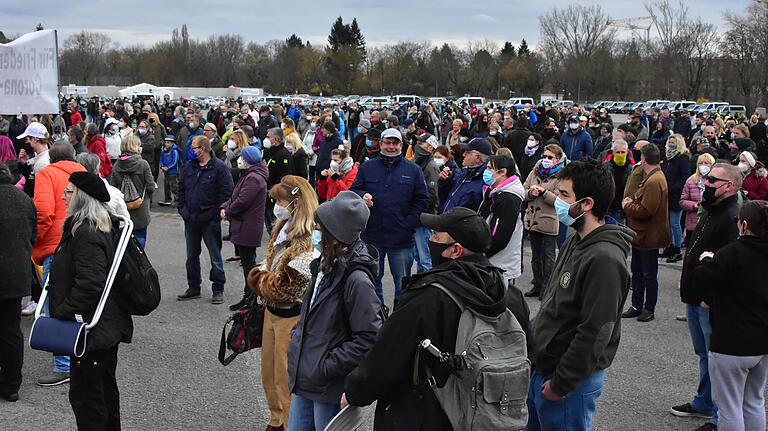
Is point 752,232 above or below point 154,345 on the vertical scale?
above

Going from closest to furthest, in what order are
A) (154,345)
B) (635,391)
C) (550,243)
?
1. (635,391)
2. (154,345)
3. (550,243)

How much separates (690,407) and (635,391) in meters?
0.54

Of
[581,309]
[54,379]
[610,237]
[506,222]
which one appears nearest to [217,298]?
[54,379]

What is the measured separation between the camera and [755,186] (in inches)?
367

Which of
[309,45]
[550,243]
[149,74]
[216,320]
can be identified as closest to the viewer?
[216,320]

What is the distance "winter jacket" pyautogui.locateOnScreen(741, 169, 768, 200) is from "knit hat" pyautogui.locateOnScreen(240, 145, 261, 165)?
6004mm

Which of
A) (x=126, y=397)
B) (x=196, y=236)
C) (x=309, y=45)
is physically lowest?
(x=126, y=397)

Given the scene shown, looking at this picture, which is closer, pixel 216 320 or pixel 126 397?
pixel 126 397

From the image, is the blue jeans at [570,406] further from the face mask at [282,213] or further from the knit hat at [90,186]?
the knit hat at [90,186]

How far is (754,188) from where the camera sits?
9312mm

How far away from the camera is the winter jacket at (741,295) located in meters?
4.34

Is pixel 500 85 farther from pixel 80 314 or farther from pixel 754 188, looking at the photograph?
pixel 80 314

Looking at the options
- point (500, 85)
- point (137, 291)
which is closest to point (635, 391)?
point (137, 291)

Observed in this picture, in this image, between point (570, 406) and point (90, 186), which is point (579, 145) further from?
point (90, 186)
